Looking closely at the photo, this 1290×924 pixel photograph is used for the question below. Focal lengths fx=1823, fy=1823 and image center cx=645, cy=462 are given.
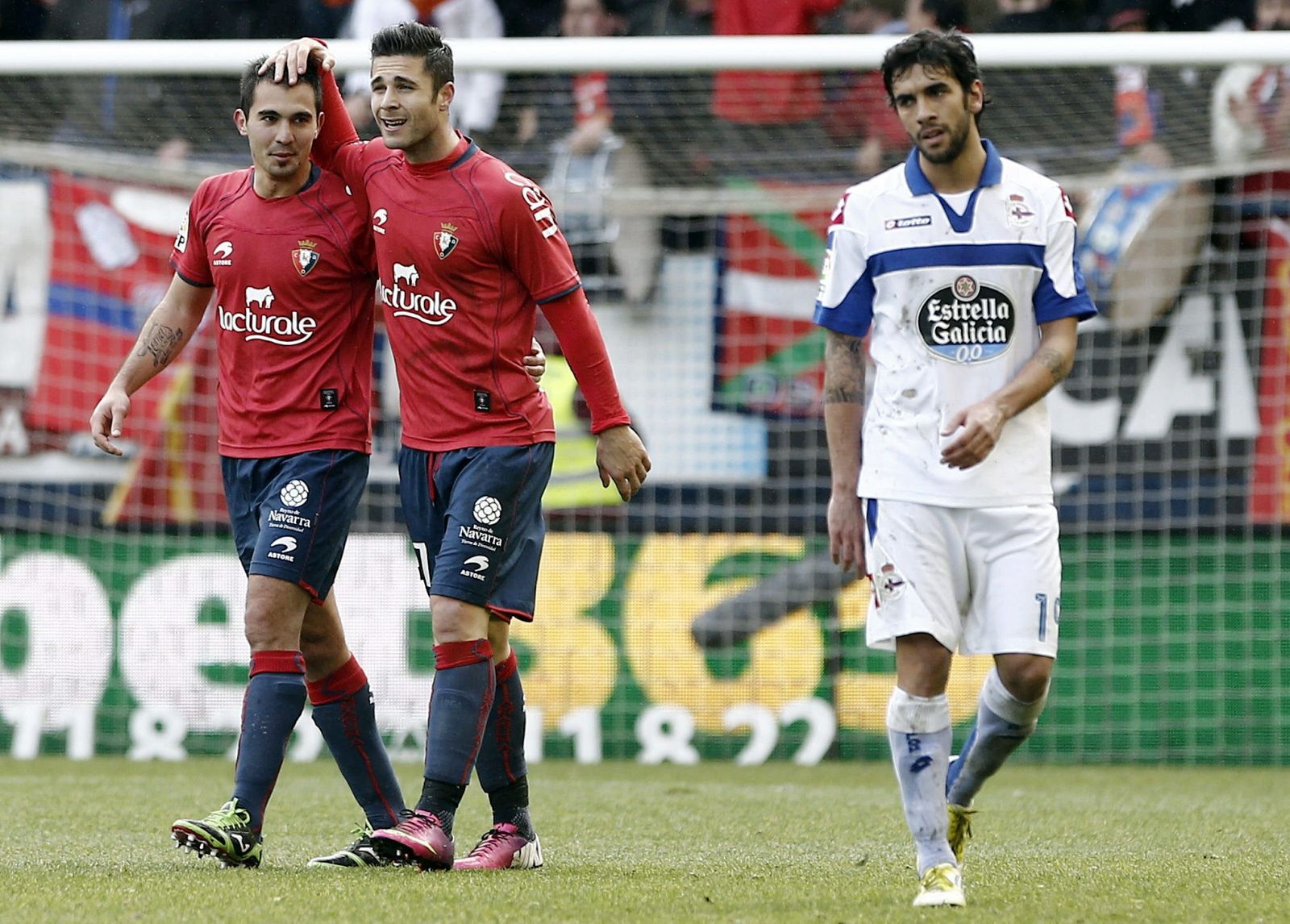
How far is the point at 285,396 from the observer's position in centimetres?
475

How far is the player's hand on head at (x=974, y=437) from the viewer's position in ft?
13.1

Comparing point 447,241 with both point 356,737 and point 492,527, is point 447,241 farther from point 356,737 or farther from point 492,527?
point 356,737

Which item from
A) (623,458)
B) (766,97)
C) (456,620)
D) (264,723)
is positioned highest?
(766,97)

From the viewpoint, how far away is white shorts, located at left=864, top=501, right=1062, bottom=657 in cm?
420

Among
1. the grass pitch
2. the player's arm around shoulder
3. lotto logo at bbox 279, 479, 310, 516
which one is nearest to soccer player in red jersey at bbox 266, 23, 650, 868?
lotto logo at bbox 279, 479, 310, 516

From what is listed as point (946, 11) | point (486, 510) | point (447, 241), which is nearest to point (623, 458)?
point (486, 510)

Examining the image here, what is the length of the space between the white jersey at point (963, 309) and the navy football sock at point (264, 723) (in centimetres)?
155

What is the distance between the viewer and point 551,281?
15.1ft

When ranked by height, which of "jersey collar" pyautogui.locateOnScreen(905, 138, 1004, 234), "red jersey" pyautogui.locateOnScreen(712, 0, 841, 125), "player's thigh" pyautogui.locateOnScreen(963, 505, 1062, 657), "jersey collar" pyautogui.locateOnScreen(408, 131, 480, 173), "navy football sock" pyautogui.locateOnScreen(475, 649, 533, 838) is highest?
"red jersey" pyautogui.locateOnScreen(712, 0, 841, 125)

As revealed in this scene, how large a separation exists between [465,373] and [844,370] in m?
0.96

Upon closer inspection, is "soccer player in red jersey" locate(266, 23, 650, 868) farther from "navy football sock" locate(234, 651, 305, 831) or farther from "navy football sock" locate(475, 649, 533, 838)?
"navy football sock" locate(234, 651, 305, 831)

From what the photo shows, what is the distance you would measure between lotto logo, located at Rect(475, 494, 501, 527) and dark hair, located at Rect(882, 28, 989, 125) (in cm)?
139

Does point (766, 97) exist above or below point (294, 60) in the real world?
above

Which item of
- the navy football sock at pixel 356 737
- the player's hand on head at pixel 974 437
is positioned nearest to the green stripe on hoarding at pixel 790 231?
the navy football sock at pixel 356 737
